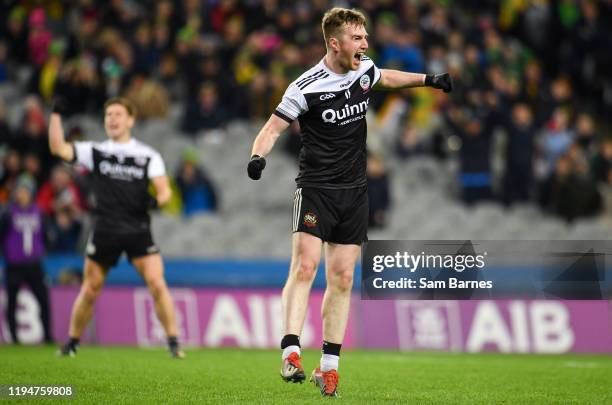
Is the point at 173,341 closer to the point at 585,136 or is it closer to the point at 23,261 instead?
the point at 23,261

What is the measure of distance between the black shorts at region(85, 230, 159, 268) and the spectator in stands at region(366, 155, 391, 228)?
647cm

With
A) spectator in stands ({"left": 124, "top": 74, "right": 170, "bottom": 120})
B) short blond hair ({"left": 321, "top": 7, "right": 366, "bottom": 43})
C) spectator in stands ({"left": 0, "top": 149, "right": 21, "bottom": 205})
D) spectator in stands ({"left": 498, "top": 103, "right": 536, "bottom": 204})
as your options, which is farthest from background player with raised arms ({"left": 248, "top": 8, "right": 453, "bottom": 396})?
spectator in stands ({"left": 124, "top": 74, "right": 170, "bottom": 120})

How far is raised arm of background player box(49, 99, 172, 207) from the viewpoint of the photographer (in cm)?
1245

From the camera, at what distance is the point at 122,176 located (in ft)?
42.4

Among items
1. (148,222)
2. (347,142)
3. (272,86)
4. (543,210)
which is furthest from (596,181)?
(347,142)

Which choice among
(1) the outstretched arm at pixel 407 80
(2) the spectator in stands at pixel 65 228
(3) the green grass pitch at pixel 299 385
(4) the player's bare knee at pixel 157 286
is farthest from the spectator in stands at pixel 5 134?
(1) the outstretched arm at pixel 407 80

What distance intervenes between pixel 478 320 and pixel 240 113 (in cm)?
729

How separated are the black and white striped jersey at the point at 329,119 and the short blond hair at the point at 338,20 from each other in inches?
10.2

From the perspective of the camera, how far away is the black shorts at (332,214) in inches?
350

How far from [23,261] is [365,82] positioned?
9.54 m

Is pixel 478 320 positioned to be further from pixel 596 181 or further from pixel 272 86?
pixel 272 86

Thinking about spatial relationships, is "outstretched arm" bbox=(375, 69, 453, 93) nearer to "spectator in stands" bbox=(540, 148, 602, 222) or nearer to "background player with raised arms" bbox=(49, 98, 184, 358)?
"background player with raised arms" bbox=(49, 98, 184, 358)

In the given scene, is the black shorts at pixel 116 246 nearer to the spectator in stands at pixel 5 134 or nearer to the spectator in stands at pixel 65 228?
the spectator in stands at pixel 65 228

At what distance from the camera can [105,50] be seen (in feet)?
73.7
